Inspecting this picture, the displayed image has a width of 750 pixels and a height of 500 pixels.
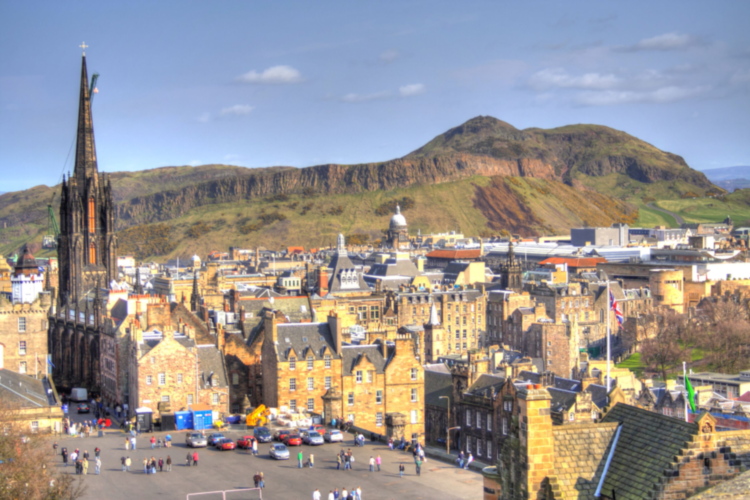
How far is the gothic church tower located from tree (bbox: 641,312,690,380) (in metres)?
64.3

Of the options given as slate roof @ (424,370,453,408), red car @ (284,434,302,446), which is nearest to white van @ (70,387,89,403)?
slate roof @ (424,370,453,408)

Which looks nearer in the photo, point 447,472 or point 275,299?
point 447,472

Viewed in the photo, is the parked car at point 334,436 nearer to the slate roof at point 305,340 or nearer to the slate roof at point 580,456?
the slate roof at point 305,340

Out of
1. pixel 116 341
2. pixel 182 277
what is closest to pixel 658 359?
pixel 116 341

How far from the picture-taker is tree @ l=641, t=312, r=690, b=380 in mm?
108000

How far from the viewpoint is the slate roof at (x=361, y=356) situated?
7212cm

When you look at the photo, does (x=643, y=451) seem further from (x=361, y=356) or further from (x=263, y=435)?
(x=361, y=356)

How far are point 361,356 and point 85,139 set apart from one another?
6638 cm

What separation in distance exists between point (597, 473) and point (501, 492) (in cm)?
256

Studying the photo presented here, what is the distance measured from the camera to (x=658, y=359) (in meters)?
108

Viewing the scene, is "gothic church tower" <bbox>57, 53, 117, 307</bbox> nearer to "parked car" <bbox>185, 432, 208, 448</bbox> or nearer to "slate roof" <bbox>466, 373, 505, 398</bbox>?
"slate roof" <bbox>466, 373, 505, 398</bbox>

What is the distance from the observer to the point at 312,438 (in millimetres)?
55812

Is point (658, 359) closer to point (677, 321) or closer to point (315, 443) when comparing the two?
point (677, 321)

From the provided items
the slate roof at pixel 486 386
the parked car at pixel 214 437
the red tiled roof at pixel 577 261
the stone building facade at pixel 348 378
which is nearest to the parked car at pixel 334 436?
the parked car at pixel 214 437
